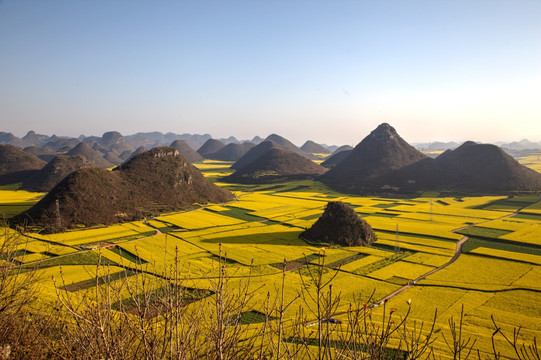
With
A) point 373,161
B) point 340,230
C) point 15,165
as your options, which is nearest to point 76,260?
point 340,230

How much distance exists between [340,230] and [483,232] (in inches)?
877

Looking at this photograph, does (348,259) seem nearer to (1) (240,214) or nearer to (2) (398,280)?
(2) (398,280)

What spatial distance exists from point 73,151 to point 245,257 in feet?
574

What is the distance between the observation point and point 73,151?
181 meters

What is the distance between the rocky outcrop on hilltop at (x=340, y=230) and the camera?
46.8m

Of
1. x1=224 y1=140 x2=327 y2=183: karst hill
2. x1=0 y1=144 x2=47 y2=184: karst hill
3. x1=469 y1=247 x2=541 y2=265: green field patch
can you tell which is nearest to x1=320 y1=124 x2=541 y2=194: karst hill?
x1=224 y1=140 x2=327 y2=183: karst hill

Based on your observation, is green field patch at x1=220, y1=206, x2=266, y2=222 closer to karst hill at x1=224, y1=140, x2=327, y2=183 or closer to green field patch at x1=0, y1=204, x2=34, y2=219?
green field patch at x1=0, y1=204, x2=34, y2=219

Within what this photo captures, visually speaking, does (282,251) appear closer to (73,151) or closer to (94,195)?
(94,195)

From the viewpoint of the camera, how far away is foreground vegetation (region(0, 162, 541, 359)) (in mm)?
10539

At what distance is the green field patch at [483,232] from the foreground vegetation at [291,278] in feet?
0.89

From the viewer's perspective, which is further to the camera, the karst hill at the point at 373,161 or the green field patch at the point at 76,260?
the karst hill at the point at 373,161

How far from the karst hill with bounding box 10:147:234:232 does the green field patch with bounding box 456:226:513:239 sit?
Result: 50.9 m

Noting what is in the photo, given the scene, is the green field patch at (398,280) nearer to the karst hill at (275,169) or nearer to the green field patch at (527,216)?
the green field patch at (527,216)

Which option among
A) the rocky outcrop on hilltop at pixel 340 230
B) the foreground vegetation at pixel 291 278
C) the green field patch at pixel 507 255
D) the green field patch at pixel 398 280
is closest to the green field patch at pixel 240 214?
the foreground vegetation at pixel 291 278
